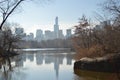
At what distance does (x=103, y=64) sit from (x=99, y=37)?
16.4 m

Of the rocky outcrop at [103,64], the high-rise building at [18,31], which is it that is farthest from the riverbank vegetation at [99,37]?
the high-rise building at [18,31]

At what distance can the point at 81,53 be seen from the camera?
137 feet

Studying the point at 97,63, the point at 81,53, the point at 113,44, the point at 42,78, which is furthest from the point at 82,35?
the point at 42,78

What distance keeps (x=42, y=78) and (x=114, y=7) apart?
9.71 meters

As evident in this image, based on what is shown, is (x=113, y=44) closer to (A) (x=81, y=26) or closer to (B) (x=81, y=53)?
(B) (x=81, y=53)

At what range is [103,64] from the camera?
28.1 metres

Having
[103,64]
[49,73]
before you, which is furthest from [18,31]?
[103,64]

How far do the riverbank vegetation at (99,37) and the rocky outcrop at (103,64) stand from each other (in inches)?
81.3

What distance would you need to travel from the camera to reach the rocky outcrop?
27.1 meters

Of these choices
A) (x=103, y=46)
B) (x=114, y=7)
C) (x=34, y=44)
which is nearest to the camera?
(x=114, y=7)

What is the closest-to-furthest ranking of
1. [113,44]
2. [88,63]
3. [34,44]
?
[88,63] < [113,44] < [34,44]

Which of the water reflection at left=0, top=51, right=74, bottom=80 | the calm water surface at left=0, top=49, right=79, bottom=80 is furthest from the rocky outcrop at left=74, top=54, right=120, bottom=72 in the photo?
the water reflection at left=0, top=51, right=74, bottom=80

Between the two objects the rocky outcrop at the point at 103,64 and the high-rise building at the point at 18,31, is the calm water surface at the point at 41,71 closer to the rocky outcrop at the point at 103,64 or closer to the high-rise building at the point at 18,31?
the rocky outcrop at the point at 103,64

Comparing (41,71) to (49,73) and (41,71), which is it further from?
(49,73)
